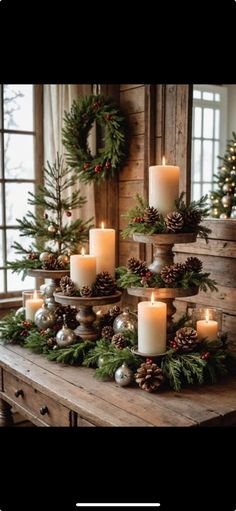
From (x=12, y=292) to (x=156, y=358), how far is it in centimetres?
150

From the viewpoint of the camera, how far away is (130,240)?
111 inches

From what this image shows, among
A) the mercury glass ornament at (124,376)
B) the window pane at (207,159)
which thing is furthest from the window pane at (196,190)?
the mercury glass ornament at (124,376)

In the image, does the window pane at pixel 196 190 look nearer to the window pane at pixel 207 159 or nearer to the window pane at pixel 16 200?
the window pane at pixel 207 159

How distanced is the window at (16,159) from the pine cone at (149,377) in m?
1.50

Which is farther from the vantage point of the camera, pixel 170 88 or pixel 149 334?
pixel 170 88

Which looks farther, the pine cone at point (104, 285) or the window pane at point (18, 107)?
the window pane at point (18, 107)

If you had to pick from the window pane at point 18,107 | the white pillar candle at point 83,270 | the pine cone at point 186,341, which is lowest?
the pine cone at point 186,341

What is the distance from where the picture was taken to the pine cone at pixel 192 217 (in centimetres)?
167

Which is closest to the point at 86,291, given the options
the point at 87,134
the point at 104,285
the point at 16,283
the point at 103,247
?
the point at 104,285

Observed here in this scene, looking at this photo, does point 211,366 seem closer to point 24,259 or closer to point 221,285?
point 221,285

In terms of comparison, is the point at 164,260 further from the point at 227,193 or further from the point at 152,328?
the point at 227,193
